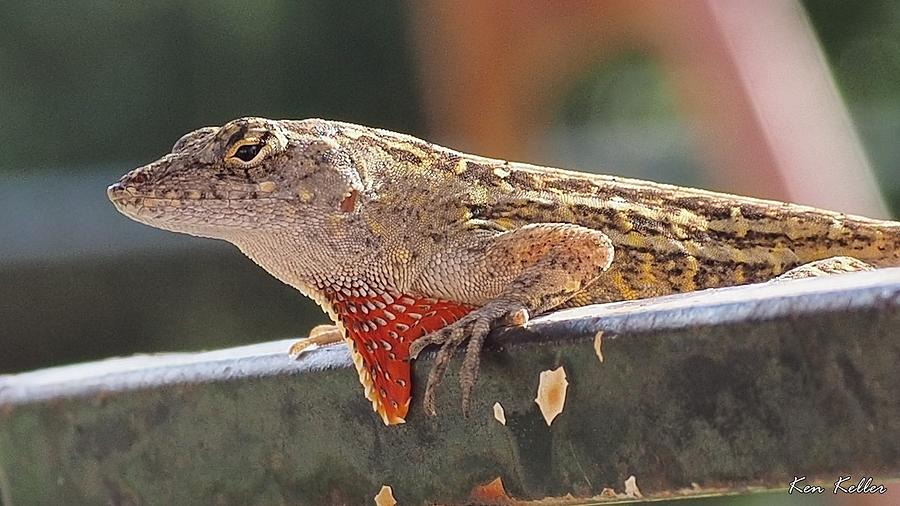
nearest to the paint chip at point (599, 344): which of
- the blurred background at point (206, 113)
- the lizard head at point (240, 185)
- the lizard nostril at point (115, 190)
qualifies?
the lizard head at point (240, 185)

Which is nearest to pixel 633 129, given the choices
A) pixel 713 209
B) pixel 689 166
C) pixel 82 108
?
pixel 689 166

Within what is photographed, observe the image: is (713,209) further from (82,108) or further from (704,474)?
(82,108)

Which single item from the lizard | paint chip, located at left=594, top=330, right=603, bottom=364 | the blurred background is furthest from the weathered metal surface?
the blurred background

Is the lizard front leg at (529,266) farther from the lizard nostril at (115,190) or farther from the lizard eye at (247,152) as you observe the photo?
the lizard nostril at (115,190)

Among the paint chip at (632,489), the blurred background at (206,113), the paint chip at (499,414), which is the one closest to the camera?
the paint chip at (632,489)

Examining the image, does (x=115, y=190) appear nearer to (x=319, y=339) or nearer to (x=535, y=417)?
(x=319, y=339)

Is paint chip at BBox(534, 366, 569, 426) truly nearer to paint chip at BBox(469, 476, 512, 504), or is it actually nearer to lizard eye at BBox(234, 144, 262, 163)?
paint chip at BBox(469, 476, 512, 504)
